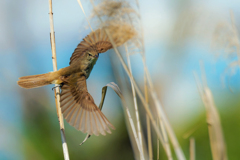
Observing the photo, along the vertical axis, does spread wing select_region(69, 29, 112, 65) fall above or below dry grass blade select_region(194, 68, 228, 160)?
above

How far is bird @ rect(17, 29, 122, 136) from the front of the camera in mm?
1193

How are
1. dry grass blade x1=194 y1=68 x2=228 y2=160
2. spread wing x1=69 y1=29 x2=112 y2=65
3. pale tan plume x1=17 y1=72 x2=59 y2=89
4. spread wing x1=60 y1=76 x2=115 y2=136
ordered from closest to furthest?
dry grass blade x1=194 y1=68 x2=228 y2=160 < spread wing x1=60 y1=76 x2=115 y2=136 < pale tan plume x1=17 y1=72 x2=59 y2=89 < spread wing x1=69 y1=29 x2=112 y2=65

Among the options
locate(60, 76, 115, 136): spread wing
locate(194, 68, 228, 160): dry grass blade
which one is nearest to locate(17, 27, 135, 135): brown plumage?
locate(60, 76, 115, 136): spread wing

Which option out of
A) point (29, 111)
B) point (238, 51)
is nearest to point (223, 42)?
point (238, 51)

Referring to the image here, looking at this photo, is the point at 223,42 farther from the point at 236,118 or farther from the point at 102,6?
the point at 236,118

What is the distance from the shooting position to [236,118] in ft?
7.29

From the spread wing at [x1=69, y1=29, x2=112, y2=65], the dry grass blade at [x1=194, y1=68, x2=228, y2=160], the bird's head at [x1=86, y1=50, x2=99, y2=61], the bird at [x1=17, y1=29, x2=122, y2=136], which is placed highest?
the spread wing at [x1=69, y1=29, x2=112, y2=65]

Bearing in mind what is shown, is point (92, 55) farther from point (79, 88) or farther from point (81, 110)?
point (81, 110)

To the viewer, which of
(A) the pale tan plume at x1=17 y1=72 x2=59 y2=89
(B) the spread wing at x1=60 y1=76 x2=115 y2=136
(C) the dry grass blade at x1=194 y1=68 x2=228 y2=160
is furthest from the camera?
(A) the pale tan plume at x1=17 y1=72 x2=59 y2=89

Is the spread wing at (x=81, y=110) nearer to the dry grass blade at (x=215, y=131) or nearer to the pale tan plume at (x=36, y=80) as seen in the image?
the pale tan plume at (x=36, y=80)

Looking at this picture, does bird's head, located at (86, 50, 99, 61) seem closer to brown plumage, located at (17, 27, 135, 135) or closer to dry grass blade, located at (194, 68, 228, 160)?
brown plumage, located at (17, 27, 135, 135)

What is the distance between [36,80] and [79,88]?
0.28 metres

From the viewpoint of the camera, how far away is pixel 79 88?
138 cm

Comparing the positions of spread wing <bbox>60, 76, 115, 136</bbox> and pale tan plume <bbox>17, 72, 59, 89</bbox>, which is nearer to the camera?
spread wing <bbox>60, 76, 115, 136</bbox>
